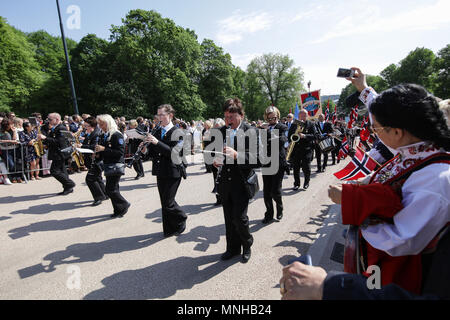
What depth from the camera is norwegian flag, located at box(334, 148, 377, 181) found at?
118 inches

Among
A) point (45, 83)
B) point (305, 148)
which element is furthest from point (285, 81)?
point (305, 148)

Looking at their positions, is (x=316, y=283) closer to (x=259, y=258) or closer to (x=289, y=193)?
(x=259, y=258)

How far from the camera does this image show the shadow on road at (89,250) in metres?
3.28

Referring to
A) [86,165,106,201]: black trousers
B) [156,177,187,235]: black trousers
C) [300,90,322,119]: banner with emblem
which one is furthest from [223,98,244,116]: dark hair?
[300,90,322,119]: banner with emblem

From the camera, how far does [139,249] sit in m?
3.73

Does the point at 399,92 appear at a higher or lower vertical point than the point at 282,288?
higher

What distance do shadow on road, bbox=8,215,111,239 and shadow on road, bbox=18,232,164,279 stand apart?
96 centimetres

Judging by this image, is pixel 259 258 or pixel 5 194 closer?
pixel 259 258

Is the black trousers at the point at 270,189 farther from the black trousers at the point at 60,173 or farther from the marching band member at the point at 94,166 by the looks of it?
the black trousers at the point at 60,173

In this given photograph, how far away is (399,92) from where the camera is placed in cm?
120

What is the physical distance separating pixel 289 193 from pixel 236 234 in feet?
12.0

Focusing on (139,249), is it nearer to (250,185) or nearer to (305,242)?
(250,185)

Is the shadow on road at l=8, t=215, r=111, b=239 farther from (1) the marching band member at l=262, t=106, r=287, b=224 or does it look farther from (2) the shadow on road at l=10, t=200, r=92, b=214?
(1) the marching band member at l=262, t=106, r=287, b=224

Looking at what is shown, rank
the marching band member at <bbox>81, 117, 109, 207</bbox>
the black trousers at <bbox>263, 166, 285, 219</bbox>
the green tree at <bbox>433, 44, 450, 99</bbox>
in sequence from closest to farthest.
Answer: the black trousers at <bbox>263, 166, 285, 219</bbox>
the marching band member at <bbox>81, 117, 109, 207</bbox>
the green tree at <bbox>433, 44, 450, 99</bbox>
